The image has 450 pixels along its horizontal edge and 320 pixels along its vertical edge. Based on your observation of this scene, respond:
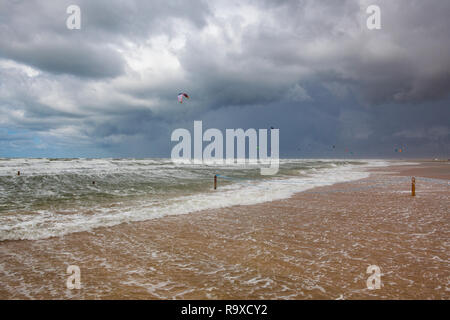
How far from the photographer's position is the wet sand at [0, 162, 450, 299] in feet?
14.6

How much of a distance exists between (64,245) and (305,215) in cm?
884

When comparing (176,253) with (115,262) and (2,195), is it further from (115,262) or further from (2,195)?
(2,195)

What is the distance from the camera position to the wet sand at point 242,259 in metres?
4.46

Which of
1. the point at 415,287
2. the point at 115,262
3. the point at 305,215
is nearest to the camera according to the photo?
the point at 415,287

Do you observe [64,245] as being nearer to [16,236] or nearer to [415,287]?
[16,236]

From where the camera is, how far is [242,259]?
5.90 m

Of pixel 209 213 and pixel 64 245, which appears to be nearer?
pixel 64 245

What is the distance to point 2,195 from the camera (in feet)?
54.2
